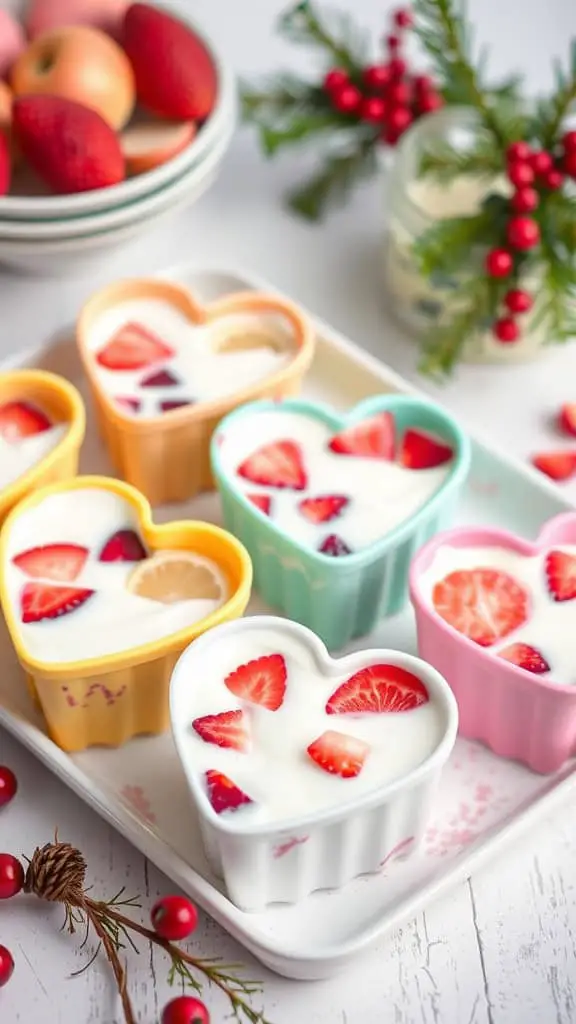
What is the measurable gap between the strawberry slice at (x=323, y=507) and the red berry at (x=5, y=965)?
0.67 metres

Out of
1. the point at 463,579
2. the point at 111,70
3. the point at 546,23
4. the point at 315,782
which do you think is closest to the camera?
the point at 315,782

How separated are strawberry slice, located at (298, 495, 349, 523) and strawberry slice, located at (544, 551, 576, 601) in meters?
0.28

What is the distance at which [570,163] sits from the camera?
234cm

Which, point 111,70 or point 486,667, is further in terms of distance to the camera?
point 111,70

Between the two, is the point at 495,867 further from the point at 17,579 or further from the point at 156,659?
the point at 17,579

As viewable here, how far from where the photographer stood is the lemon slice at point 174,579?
1.93m

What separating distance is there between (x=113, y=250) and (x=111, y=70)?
0.93 ft

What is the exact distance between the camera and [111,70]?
2.46 metres

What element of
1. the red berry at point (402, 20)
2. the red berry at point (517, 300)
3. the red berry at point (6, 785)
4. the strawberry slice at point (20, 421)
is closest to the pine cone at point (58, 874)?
the red berry at point (6, 785)

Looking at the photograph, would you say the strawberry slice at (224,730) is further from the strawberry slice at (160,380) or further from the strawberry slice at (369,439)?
the strawberry slice at (160,380)

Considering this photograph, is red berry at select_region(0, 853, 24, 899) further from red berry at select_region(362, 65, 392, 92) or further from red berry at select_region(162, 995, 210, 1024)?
red berry at select_region(362, 65, 392, 92)

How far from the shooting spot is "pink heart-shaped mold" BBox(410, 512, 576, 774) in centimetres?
183

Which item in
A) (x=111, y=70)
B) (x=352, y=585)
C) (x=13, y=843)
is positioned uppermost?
(x=111, y=70)

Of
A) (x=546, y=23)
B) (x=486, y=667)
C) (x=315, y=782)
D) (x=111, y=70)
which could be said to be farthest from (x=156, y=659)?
(x=546, y=23)
